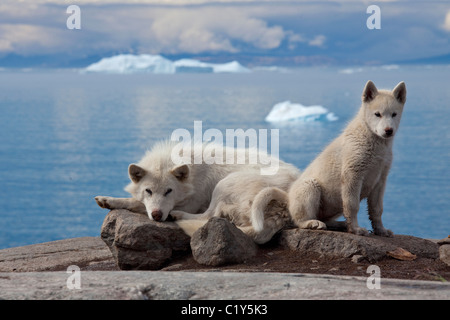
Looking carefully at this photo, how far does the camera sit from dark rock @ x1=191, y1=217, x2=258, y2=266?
27.8 feet

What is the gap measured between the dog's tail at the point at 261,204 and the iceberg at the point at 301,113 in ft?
117

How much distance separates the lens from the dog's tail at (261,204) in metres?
8.76

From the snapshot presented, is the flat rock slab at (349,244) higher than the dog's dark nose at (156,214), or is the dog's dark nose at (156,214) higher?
the dog's dark nose at (156,214)

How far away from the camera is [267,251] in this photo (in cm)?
906

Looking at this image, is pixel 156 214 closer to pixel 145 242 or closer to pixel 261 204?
pixel 145 242

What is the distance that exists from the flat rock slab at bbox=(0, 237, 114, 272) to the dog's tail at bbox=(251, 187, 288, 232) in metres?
3.52

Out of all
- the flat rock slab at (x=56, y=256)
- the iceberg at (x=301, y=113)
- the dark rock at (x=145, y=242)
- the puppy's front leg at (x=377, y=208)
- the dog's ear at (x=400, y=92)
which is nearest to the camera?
the dog's ear at (x=400, y=92)

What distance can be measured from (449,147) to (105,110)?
2873 inches

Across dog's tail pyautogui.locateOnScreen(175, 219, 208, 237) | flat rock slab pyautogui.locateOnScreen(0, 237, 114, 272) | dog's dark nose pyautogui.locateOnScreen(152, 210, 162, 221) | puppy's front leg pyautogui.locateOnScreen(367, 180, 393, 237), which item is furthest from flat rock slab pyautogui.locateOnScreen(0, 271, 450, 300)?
flat rock slab pyautogui.locateOnScreen(0, 237, 114, 272)

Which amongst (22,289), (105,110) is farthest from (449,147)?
(105,110)

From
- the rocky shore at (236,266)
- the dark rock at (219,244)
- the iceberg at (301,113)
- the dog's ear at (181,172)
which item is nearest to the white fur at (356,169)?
the rocky shore at (236,266)

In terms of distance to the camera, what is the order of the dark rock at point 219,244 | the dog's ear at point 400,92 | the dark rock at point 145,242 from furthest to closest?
the dark rock at point 145,242, the dark rock at point 219,244, the dog's ear at point 400,92

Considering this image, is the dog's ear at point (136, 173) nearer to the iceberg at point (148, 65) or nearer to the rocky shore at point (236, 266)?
the rocky shore at point (236, 266)

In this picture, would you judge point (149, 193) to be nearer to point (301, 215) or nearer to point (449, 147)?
point (301, 215)
